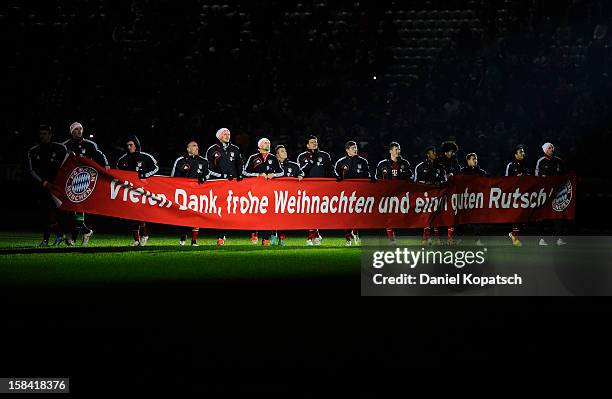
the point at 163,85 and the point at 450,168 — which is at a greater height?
the point at 163,85

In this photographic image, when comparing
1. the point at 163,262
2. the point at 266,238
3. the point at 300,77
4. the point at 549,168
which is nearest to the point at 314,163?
the point at 266,238

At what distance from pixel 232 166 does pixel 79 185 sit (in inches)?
123

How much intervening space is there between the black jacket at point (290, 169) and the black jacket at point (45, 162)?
4381mm

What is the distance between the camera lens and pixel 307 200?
713 inches

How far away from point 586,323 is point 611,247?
10247mm

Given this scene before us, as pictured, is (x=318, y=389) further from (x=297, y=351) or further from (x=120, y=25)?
(x=120, y=25)

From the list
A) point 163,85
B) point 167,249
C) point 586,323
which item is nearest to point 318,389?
point 586,323

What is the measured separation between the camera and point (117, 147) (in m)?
27.8

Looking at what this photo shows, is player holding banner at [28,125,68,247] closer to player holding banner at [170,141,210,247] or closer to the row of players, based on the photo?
the row of players

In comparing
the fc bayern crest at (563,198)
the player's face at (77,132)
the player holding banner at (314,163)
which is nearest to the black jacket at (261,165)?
the player holding banner at (314,163)

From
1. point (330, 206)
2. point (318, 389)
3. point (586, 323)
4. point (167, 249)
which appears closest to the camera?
point (318, 389)

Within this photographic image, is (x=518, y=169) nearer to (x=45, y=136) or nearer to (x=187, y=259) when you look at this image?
(x=187, y=259)

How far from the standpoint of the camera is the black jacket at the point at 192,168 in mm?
18312

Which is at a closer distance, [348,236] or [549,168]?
[348,236]
